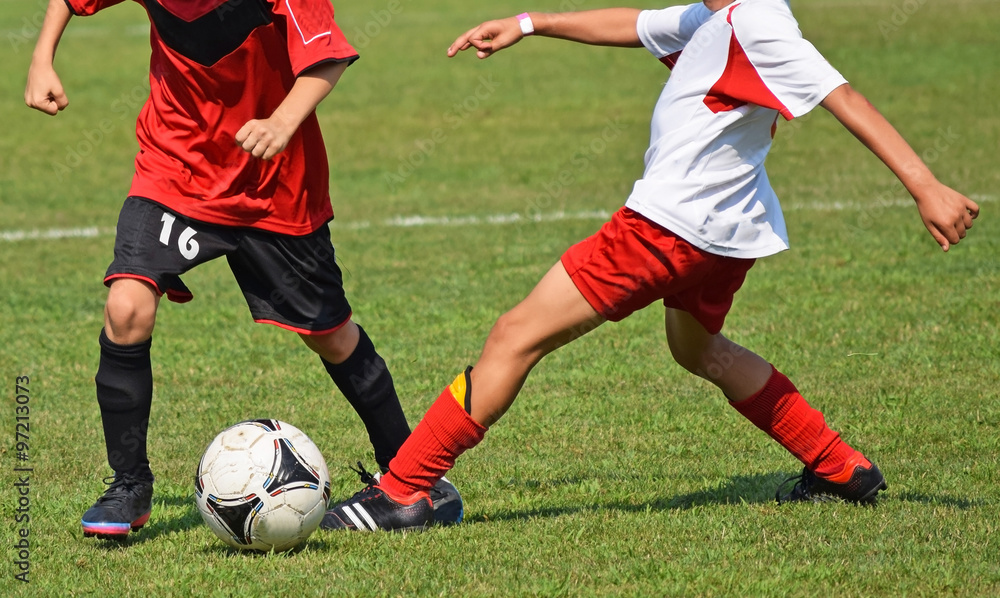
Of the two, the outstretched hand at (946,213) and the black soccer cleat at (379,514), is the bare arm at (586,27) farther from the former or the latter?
the black soccer cleat at (379,514)

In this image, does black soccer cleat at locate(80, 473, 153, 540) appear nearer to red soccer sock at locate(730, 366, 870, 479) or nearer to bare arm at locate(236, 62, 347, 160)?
bare arm at locate(236, 62, 347, 160)

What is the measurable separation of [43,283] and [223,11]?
4949mm

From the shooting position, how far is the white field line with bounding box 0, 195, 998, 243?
9.91 m

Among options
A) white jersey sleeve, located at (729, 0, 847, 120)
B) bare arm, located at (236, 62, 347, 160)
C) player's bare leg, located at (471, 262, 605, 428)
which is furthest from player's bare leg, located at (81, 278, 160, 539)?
white jersey sleeve, located at (729, 0, 847, 120)

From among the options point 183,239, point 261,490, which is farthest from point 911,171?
point 183,239

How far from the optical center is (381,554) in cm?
372

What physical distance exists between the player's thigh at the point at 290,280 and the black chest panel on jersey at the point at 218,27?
23.2 inches

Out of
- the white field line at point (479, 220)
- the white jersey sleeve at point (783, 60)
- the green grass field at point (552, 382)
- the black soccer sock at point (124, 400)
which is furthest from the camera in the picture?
the white field line at point (479, 220)

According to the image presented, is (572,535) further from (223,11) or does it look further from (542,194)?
(542,194)

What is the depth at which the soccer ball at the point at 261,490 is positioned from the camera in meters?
3.73

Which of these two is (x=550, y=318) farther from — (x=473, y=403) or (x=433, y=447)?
(x=433, y=447)

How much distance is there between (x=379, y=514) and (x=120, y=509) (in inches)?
31.4

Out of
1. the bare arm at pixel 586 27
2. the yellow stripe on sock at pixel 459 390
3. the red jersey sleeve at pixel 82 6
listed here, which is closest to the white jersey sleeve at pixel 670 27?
the bare arm at pixel 586 27

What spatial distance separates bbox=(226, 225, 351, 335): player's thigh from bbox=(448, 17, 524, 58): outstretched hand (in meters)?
0.81
